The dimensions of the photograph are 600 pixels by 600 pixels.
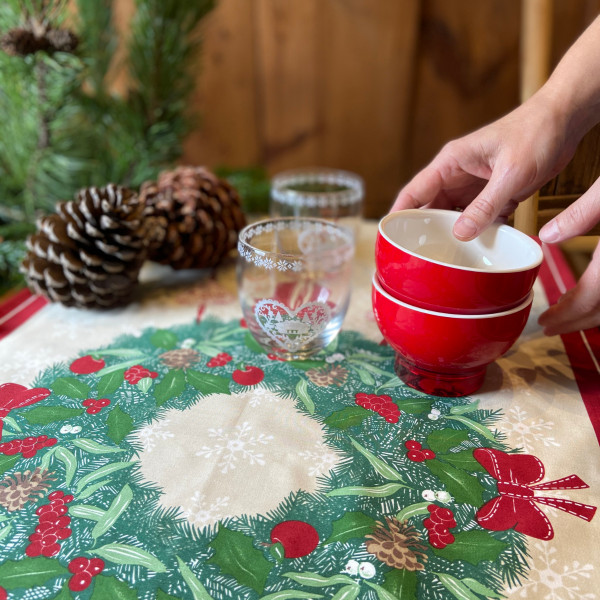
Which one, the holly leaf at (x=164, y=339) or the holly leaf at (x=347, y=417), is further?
the holly leaf at (x=164, y=339)

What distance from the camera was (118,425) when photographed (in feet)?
1.51

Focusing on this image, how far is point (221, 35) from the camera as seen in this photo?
108 cm

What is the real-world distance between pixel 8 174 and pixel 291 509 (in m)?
0.68

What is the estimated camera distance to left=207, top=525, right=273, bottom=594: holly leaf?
34 cm

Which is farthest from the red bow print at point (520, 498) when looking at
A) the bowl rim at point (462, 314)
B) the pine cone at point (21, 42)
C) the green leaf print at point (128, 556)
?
the pine cone at point (21, 42)

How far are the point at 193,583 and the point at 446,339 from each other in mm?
266

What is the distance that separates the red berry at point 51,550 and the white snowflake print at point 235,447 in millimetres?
117

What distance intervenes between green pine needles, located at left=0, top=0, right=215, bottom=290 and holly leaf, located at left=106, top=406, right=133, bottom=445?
16.1 inches

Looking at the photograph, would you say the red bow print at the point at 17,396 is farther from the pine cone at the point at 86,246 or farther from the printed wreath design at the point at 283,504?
the pine cone at the point at 86,246

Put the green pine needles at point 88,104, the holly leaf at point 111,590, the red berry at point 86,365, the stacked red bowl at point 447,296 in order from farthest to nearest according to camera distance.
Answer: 1. the green pine needles at point 88,104
2. the red berry at point 86,365
3. the stacked red bowl at point 447,296
4. the holly leaf at point 111,590

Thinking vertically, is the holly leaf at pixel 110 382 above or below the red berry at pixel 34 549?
below

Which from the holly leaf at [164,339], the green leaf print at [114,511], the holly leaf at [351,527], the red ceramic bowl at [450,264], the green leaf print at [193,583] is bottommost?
the holly leaf at [164,339]

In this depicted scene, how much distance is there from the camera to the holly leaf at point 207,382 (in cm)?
51

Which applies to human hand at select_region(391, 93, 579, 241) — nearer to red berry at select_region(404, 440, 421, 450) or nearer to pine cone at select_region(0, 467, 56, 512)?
red berry at select_region(404, 440, 421, 450)
